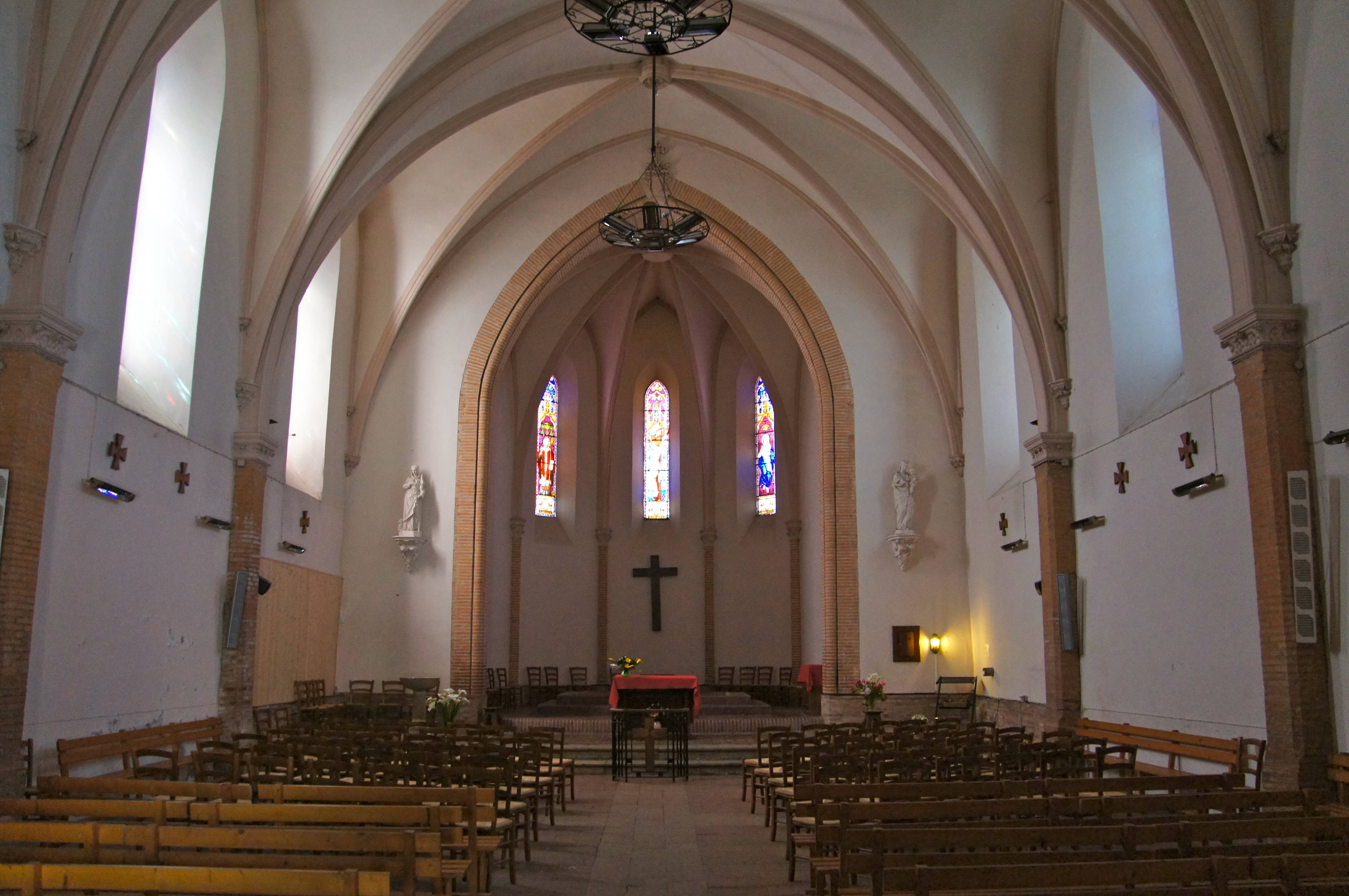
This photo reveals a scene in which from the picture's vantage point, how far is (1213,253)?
10.6m

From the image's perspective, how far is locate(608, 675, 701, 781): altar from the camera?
1520 cm

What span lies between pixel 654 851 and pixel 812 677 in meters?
13.7

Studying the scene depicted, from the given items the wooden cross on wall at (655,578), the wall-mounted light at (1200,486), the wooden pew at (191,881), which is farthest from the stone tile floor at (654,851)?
the wooden cross on wall at (655,578)

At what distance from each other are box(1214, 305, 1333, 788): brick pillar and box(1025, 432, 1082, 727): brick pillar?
14.9 feet

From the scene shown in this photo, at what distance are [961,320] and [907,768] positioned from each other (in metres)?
11.8

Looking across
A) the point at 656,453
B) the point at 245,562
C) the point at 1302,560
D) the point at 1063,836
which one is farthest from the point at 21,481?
the point at 656,453

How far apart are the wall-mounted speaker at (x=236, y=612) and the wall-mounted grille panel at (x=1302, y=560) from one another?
12.1 meters

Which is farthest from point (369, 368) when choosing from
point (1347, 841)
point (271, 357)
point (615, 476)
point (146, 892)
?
point (1347, 841)

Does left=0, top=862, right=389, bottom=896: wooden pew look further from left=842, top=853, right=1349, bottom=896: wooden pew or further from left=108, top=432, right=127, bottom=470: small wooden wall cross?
left=108, top=432, right=127, bottom=470: small wooden wall cross

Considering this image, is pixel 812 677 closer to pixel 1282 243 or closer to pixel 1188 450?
pixel 1188 450

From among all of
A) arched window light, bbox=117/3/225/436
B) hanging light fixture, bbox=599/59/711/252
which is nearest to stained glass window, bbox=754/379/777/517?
hanging light fixture, bbox=599/59/711/252

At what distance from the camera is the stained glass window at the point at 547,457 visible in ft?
84.2

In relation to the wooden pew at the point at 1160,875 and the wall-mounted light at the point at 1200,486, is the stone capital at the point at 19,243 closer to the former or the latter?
the wooden pew at the point at 1160,875

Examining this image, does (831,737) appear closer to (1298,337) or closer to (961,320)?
(1298,337)
